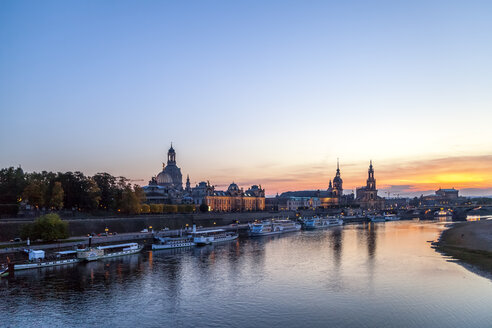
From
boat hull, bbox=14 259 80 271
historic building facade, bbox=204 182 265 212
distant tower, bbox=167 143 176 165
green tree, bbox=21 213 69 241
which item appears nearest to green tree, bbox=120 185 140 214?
green tree, bbox=21 213 69 241

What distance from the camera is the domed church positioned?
17025 cm

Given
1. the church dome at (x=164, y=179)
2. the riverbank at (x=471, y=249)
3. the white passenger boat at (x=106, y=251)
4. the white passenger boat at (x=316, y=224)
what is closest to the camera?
the riverbank at (x=471, y=249)

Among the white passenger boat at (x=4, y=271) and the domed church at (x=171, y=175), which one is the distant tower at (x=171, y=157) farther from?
the white passenger boat at (x=4, y=271)

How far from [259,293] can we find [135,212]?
64033mm

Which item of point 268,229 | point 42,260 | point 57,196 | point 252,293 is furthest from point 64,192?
point 252,293

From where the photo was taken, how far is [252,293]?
38688 mm

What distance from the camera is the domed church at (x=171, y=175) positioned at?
559ft

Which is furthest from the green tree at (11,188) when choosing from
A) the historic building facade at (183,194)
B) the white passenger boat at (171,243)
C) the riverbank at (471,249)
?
the riverbank at (471,249)

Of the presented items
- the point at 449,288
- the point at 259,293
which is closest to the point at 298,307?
the point at 259,293

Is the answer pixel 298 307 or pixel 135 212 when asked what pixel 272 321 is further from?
pixel 135 212

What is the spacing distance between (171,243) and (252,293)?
37189mm

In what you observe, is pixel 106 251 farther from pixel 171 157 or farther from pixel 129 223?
pixel 171 157

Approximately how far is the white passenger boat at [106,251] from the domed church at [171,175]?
101340 mm

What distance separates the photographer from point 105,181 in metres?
99.1
